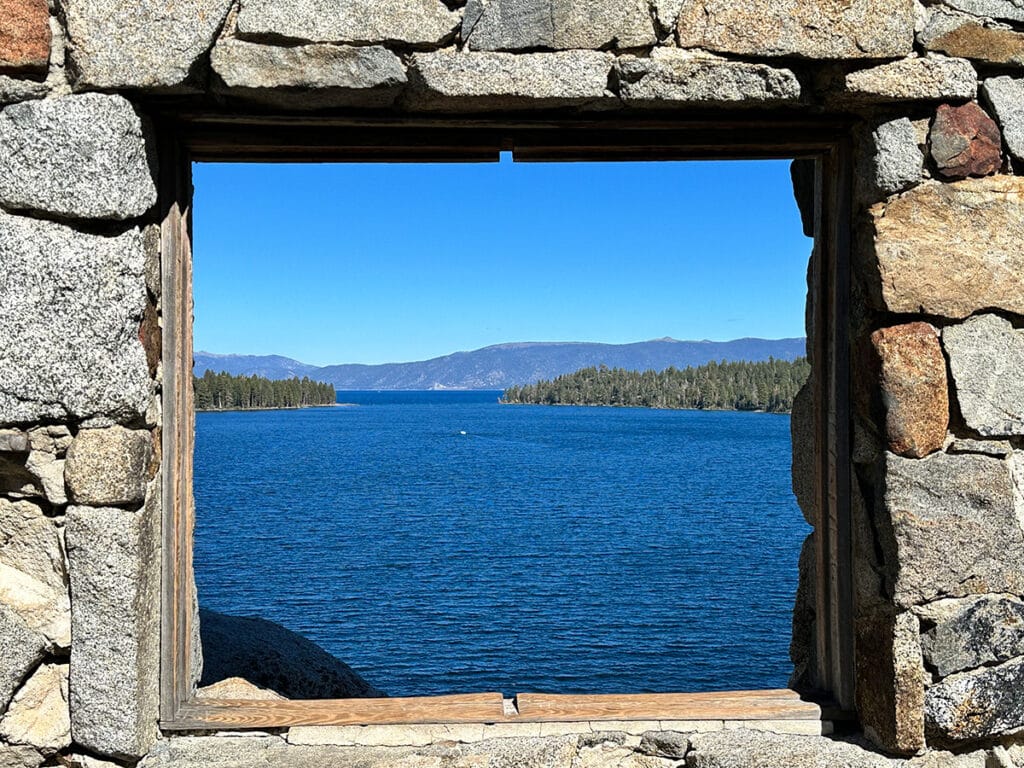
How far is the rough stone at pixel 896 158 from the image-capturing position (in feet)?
9.12

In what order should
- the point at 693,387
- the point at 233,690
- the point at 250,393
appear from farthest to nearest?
the point at 693,387
the point at 250,393
the point at 233,690

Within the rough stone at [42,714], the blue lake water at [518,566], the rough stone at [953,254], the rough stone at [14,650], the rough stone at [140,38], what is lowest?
the blue lake water at [518,566]

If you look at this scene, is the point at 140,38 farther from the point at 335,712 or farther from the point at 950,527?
the point at 950,527

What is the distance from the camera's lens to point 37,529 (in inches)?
104

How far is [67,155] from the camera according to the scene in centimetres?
260

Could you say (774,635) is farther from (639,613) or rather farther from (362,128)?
(362,128)

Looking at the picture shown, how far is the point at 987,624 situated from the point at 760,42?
191cm

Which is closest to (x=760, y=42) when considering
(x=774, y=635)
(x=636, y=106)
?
(x=636, y=106)

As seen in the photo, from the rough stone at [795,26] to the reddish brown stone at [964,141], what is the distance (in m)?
0.29

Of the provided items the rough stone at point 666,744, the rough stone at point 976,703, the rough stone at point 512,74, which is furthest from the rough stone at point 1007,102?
the rough stone at point 666,744

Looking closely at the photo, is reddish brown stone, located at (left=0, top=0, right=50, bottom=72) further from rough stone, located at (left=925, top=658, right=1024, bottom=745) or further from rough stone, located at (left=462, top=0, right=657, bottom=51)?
rough stone, located at (left=925, top=658, right=1024, bottom=745)

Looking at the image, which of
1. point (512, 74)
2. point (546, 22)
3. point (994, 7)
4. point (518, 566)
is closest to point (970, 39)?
point (994, 7)

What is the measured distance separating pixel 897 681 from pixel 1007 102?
5.96ft

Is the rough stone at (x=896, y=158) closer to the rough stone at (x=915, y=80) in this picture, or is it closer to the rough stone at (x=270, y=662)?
the rough stone at (x=915, y=80)
